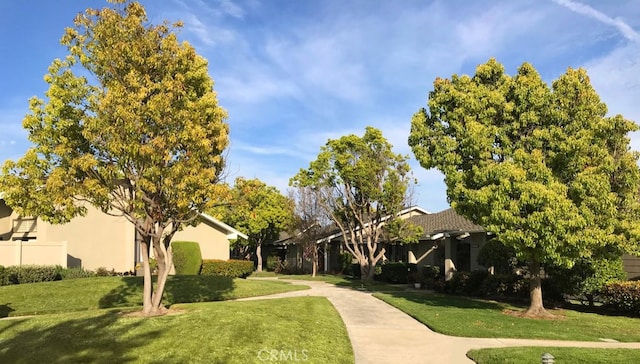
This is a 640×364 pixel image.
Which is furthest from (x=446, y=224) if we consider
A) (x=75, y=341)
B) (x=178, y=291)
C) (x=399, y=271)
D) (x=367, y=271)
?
(x=75, y=341)

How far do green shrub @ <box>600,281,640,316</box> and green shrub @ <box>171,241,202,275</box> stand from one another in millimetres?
18176

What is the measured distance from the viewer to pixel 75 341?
8602 millimetres

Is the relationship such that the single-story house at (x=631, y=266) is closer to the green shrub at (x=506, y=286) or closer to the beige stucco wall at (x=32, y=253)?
the green shrub at (x=506, y=286)

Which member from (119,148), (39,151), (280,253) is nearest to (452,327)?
(119,148)

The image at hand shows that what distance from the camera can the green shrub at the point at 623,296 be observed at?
13.9 metres

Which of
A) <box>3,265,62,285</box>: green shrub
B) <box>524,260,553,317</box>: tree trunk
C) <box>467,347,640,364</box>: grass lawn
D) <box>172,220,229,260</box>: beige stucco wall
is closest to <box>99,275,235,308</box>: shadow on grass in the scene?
<box>3,265,62,285</box>: green shrub

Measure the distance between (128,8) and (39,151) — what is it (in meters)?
3.95

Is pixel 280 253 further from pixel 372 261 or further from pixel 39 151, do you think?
pixel 39 151

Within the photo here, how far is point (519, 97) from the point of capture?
13.9m

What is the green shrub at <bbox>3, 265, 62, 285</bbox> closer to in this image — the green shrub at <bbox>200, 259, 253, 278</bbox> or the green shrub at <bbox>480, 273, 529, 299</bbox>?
the green shrub at <bbox>200, 259, 253, 278</bbox>

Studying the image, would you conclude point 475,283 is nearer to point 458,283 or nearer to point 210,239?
point 458,283

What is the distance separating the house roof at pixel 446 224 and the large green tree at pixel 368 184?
133 cm

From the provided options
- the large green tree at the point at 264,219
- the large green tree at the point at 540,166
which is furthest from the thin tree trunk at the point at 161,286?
the large green tree at the point at 264,219

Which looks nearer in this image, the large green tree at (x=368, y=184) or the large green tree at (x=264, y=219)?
the large green tree at (x=368, y=184)
